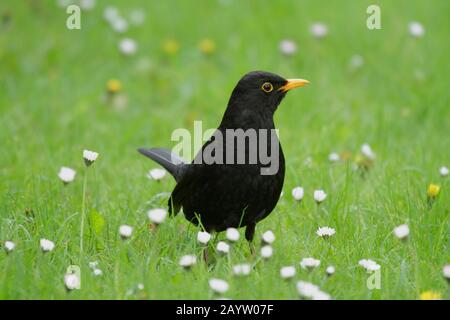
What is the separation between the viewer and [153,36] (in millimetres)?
8109

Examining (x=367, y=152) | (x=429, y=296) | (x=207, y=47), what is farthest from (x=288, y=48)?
(x=429, y=296)

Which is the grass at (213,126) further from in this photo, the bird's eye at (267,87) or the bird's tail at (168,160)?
the bird's eye at (267,87)

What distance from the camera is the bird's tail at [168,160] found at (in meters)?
4.78

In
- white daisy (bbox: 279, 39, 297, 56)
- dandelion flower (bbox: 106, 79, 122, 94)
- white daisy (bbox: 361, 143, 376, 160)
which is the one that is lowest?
white daisy (bbox: 361, 143, 376, 160)

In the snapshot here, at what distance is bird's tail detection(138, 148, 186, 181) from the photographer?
15.7 ft

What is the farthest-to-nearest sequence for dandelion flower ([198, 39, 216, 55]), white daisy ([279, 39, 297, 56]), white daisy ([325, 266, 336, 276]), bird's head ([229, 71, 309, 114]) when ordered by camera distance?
dandelion flower ([198, 39, 216, 55])
white daisy ([279, 39, 297, 56])
bird's head ([229, 71, 309, 114])
white daisy ([325, 266, 336, 276])

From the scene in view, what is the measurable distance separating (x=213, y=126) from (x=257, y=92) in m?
2.39

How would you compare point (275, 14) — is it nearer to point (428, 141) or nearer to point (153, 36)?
point (153, 36)

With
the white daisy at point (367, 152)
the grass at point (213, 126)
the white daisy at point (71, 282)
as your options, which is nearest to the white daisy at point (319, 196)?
the grass at point (213, 126)

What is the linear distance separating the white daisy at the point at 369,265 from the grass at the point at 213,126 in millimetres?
57

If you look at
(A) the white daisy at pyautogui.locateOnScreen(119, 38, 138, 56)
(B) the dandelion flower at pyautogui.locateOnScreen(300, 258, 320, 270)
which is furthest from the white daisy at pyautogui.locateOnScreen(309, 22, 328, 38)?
(B) the dandelion flower at pyautogui.locateOnScreen(300, 258, 320, 270)

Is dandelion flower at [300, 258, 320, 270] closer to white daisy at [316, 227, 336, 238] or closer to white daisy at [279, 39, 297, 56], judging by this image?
white daisy at [316, 227, 336, 238]

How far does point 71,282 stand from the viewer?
136 inches

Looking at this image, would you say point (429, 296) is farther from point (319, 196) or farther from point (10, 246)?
point (10, 246)
